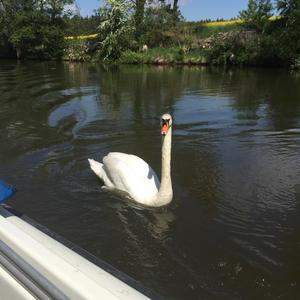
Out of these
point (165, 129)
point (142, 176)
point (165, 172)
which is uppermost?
point (165, 129)

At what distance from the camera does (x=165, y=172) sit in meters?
6.23

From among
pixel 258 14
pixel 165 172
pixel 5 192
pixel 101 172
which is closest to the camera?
pixel 5 192

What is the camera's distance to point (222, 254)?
552 centimetres

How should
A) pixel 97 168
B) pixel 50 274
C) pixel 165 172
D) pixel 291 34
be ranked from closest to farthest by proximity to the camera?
pixel 50 274
pixel 165 172
pixel 97 168
pixel 291 34

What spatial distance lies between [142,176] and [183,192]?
0.93 metres

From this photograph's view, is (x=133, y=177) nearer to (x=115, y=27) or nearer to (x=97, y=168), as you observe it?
(x=97, y=168)

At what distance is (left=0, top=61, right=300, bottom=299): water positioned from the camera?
205 inches

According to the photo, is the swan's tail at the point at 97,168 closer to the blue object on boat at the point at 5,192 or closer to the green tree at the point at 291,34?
the blue object on boat at the point at 5,192

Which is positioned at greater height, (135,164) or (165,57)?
(135,164)

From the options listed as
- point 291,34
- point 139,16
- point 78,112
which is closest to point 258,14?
point 291,34

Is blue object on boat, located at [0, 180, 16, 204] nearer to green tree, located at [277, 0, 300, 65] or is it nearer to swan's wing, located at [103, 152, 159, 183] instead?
swan's wing, located at [103, 152, 159, 183]

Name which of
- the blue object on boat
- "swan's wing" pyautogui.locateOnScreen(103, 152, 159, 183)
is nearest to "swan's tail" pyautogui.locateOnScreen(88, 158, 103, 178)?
"swan's wing" pyautogui.locateOnScreen(103, 152, 159, 183)

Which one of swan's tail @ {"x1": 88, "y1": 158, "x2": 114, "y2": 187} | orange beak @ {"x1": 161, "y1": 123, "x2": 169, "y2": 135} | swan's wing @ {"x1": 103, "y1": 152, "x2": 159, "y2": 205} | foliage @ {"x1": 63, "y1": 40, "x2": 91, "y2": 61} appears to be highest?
orange beak @ {"x1": 161, "y1": 123, "x2": 169, "y2": 135}

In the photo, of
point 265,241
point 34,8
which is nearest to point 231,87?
point 265,241
